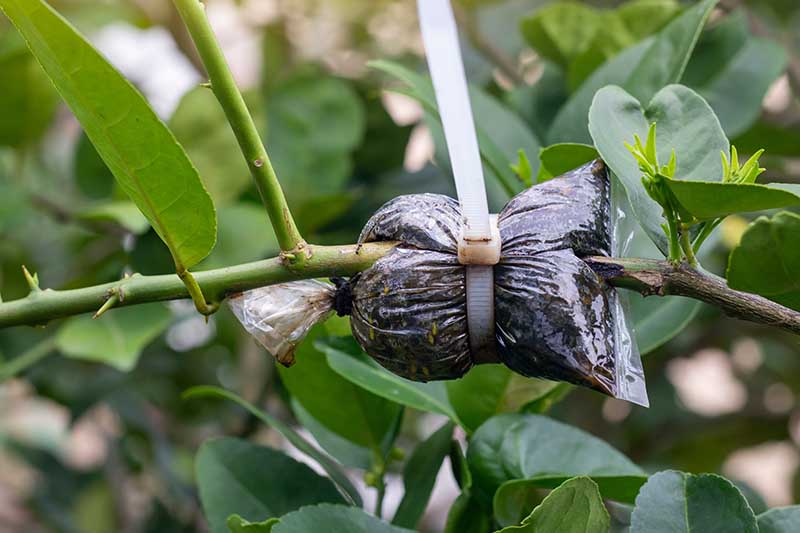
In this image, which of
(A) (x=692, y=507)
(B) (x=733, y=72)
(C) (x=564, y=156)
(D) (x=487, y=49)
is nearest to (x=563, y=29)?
(B) (x=733, y=72)

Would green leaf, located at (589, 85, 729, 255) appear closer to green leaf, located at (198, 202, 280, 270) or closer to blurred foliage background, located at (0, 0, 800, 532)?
blurred foliage background, located at (0, 0, 800, 532)

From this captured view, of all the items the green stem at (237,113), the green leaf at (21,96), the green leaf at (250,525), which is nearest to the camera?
the green stem at (237,113)

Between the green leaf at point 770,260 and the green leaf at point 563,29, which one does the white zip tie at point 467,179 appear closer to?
the green leaf at point 770,260

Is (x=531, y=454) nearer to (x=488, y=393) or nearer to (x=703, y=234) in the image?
(x=488, y=393)

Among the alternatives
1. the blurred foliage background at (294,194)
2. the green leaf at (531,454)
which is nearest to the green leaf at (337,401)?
the blurred foliage background at (294,194)

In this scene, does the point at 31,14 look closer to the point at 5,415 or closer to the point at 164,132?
the point at 164,132
